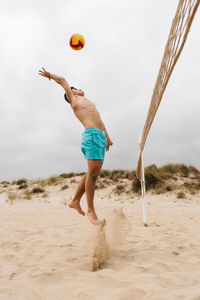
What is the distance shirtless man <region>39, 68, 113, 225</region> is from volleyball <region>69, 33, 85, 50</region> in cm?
48

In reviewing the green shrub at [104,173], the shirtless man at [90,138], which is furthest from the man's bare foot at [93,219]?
the green shrub at [104,173]

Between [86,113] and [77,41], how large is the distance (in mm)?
969

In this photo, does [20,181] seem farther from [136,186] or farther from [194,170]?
[194,170]

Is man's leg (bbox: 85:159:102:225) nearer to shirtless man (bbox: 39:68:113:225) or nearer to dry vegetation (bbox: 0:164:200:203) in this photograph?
shirtless man (bbox: 39:68:113:225)

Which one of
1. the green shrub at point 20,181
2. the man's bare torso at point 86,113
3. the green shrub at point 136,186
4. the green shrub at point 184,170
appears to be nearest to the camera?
the man's bare torso at point 86,113

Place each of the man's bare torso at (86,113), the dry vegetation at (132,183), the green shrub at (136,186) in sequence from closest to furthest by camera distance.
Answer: the man's bare torso at (86,113), the dry vegetation at (132,183), the green shrub at (136,186)

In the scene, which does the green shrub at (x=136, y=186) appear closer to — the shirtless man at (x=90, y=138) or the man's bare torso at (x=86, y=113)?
the shirtless man at (x=90, y=138)

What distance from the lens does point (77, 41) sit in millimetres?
3336

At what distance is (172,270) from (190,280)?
0.32 m

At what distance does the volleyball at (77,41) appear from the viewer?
3.34 m

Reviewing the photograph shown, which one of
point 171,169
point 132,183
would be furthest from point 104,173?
point 171,169

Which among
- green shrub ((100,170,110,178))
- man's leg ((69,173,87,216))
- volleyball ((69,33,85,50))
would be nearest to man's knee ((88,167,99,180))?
man's leg ((69,173,87,216))

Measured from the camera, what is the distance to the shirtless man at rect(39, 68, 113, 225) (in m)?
3.05

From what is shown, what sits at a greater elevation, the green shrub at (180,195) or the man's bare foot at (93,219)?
the green shrub at (180,195)
